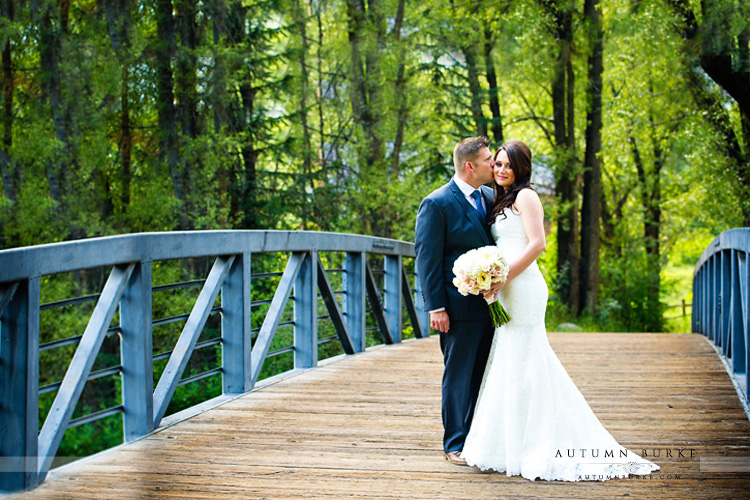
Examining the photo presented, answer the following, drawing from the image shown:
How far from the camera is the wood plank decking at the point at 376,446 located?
340 centimetres

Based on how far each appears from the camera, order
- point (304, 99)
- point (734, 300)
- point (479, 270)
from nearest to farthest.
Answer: point (479, 270) < point (734, 300) < point (304, 99)

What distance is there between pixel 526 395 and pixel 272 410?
6.30 ft

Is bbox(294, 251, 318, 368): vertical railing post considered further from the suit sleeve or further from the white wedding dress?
the white wedding dress

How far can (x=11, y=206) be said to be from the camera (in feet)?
55.8

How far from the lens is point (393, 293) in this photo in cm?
912

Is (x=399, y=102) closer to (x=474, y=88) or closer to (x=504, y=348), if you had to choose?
(x=474, y=88)

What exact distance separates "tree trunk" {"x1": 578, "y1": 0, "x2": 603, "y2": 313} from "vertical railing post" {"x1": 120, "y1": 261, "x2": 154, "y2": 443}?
51.2ft

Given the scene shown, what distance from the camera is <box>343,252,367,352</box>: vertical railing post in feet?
25.3

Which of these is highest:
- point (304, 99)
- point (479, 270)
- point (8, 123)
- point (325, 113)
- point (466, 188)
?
point (304, 99)

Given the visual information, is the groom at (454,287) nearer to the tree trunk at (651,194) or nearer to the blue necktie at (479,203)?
the blue necktie at (479,203)

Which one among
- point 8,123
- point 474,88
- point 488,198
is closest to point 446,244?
point 488,198

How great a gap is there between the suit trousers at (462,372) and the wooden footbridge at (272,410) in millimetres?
217

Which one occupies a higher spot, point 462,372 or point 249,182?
point 249,182

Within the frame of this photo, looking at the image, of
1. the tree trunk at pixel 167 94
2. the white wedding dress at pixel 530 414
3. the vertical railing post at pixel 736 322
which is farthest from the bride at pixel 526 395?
the tree trunk at pixel 167 94
